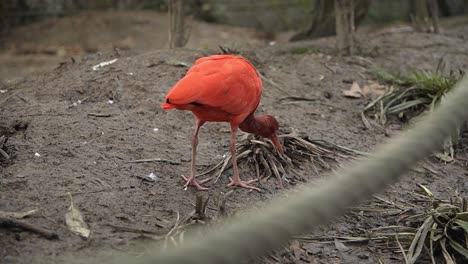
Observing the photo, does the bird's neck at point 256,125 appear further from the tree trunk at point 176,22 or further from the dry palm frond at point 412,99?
the tree trunk at point 176,22

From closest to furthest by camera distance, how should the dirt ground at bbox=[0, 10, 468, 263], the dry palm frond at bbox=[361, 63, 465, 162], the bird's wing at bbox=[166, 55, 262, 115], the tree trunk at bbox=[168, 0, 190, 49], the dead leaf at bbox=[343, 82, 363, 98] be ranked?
the dirt ground at bbox=[0, 10, 468, 263] < the bird's wing at bbox=[166, 55, 262, 115] < the dry palm frond at bbox=[361, 63, 465, 162] < the dead leaf at bbox=[343, 82, 363, 98] < the tree trunk at bbox=[168, 0, 190, 49]

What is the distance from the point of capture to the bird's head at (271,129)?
4.13 m

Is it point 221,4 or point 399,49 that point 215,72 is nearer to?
point 399,49

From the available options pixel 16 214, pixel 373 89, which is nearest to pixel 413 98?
pixel 373 89

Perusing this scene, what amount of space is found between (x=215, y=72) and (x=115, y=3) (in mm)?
7366

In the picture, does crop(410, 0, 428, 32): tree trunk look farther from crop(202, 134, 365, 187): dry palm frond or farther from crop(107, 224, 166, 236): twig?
crop(107, 224, 166, 236): twig

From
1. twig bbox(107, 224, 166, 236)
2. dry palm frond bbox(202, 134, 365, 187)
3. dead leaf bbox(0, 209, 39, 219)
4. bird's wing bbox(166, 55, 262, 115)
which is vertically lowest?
dry palm frond bbox(202, 134, 365, 187)

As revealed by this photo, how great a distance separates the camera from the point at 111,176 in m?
3.83

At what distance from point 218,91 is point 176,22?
2656 millimetres

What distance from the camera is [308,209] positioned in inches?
63.9

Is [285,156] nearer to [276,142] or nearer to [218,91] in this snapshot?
[276,142]

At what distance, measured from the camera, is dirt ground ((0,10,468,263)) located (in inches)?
132

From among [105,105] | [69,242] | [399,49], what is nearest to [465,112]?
[69,242]

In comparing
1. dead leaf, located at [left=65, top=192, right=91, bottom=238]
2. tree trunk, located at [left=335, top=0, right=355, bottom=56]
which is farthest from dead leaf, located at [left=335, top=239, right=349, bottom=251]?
tree trunk, located at [left=335, top=0, right=355, bottom=56]
